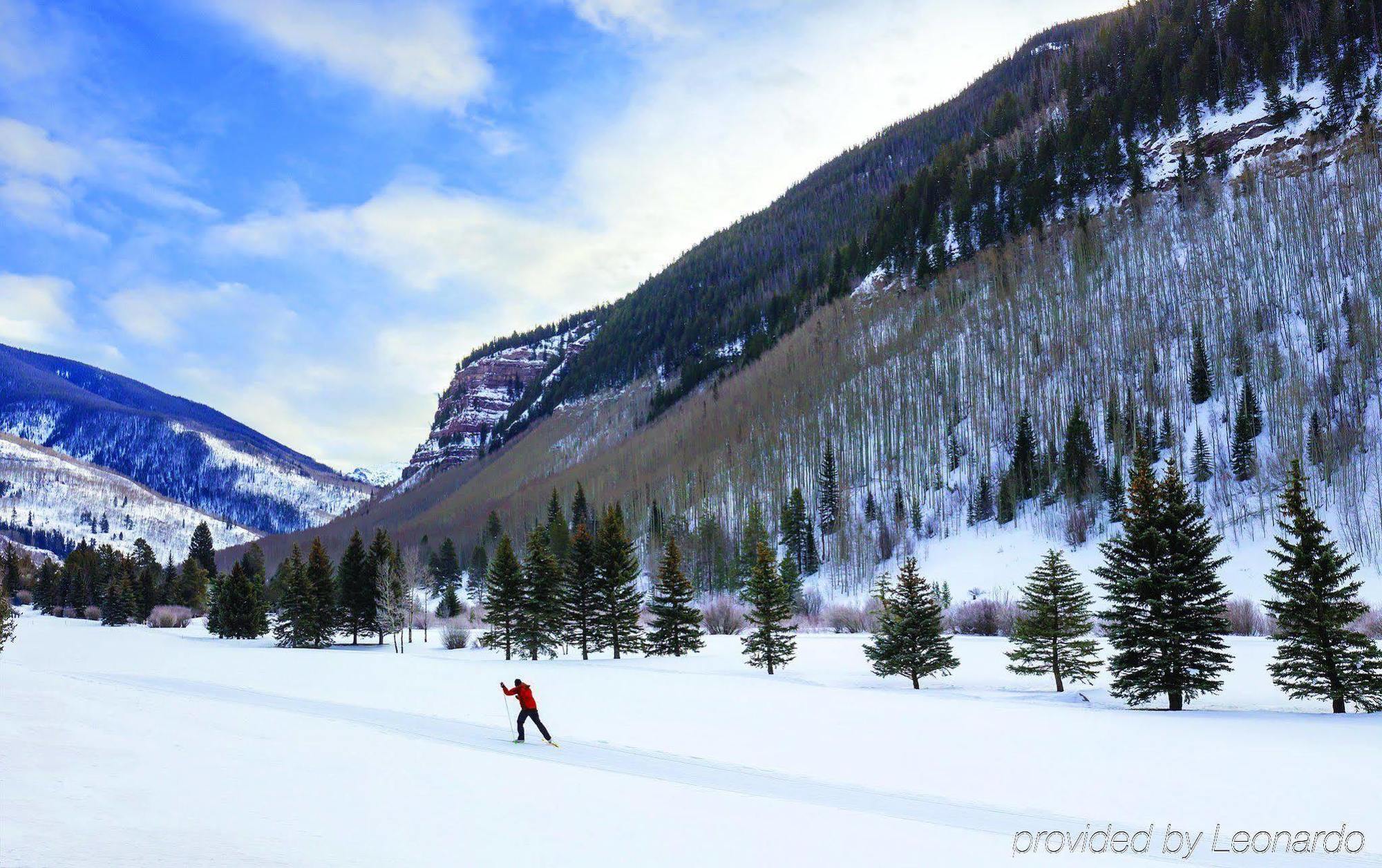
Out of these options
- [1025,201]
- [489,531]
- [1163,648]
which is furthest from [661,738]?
[1025,201]

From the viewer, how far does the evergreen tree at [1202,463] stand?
6856cm

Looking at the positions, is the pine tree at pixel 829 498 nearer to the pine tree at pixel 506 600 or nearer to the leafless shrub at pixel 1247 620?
the leafless shrub at pixel 1247 620

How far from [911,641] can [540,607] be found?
74.9 feet

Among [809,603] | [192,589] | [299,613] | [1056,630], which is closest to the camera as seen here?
[1056,630]

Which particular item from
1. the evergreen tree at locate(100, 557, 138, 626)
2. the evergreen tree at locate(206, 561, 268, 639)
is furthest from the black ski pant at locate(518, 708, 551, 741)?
the evergreen tree at locate(100, 557, 138, 626)

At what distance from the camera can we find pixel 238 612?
7131cm

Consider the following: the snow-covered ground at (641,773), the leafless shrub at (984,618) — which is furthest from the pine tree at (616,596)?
the leafless shrub at (984,618)

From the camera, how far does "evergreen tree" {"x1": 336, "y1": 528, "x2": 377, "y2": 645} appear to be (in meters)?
64.0

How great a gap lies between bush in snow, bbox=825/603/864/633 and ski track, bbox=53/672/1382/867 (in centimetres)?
4566

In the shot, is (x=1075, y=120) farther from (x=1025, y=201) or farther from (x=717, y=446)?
(x=717, y=446)

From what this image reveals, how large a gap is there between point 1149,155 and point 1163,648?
113759mm

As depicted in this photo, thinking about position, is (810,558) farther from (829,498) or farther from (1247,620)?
(1247,620)

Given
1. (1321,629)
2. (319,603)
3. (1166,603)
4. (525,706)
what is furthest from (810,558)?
(525,706)

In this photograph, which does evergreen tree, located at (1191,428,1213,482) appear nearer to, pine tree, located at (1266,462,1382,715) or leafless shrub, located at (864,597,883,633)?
leafless shrub, located at (864,597,883,633)
